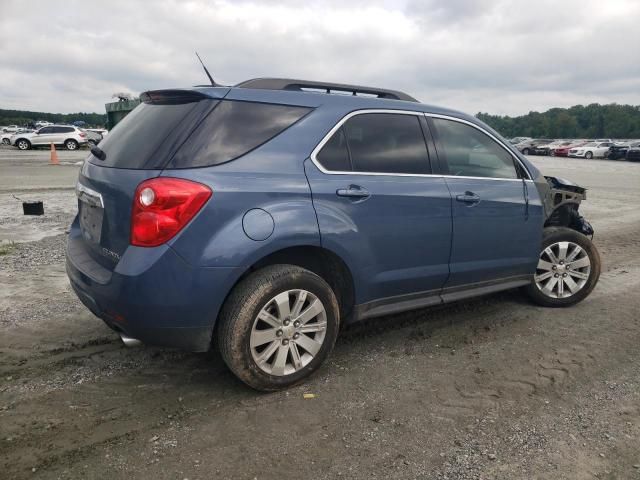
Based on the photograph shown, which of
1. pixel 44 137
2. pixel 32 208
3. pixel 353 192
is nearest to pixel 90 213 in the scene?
pixel 353 192

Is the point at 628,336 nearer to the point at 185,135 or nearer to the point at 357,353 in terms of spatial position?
the point at 357,353

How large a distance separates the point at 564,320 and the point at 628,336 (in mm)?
502

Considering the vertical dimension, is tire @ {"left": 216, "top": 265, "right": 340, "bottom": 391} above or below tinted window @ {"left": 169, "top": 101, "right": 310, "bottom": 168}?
below

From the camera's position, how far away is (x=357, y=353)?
384cm

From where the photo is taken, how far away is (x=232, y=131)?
10.1ft

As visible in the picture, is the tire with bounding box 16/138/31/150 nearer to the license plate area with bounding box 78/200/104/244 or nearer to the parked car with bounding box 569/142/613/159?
the license plate area with bounding box 78/200/104/244

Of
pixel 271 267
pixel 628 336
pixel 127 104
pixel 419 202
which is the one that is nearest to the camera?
pixel 271 267

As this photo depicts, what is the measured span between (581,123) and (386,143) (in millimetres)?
105745

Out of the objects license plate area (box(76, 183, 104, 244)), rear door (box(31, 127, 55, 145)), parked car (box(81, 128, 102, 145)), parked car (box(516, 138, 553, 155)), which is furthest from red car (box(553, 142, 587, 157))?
license plate area (box(76, 183, 104, 244))

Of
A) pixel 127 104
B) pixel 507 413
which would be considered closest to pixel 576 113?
pixel 127 104

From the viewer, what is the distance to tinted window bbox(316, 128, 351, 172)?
332 centimetres

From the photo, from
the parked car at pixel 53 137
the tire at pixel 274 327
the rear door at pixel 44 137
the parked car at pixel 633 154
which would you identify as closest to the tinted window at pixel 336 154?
the tire at pixel 274 327

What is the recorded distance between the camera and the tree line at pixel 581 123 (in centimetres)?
8794

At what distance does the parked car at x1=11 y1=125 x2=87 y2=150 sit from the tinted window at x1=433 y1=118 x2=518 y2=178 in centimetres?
3203
